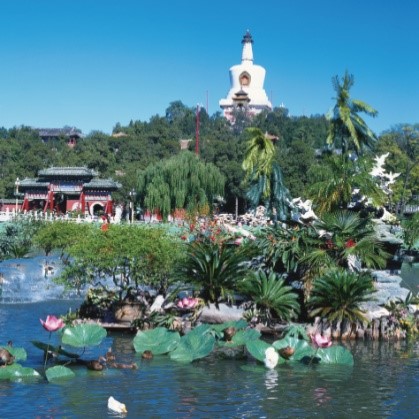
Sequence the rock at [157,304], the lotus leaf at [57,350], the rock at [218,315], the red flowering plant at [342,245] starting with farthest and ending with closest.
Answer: the red flowering plant at [342,245] < the rock at [157,304] < the rock at [218,315] < the lotus leaf at [57,350]

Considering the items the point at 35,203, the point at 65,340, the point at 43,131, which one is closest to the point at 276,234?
the point at 65,340

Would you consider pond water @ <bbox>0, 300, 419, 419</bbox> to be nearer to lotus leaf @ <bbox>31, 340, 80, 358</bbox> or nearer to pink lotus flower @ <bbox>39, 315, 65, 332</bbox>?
lotus leaf @ <bbox>31, 340, 80, 358</bbox>

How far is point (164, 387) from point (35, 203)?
49057 millimetres

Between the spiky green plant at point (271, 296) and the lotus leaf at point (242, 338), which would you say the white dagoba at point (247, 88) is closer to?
the spiky green plant at point (271, 296)

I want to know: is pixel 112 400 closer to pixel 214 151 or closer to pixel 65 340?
pixel 65 340

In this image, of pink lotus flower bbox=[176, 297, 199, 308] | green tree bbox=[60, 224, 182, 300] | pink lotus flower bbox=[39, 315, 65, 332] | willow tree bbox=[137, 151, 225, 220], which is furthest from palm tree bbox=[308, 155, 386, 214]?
willow tree bbox=[137, 151, 225, 220]

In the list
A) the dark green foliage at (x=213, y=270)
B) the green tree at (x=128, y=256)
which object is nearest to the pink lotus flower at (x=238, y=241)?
the dark green foliage at (x=213, y=270)

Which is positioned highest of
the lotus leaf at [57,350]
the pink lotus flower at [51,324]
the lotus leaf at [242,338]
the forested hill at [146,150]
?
the forested hill at [146,150]

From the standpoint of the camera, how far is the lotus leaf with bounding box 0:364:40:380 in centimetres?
1066

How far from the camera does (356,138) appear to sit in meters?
22.0

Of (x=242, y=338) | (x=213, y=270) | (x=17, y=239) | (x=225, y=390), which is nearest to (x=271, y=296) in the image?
(x=213, y=270)

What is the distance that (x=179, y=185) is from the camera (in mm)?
45969

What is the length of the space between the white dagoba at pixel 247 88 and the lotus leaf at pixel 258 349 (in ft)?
277

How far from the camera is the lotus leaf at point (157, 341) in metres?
12.6
